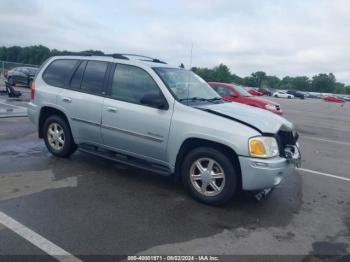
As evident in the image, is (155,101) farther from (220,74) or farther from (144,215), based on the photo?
(220,74)

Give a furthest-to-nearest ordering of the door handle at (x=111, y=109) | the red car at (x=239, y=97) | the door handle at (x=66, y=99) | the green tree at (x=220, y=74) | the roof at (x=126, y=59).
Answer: the green tree at (x=220, y=74) < the red car at (x=239, y=97) < the door handle at (x=66, y=99) < the roof at (x=126, y=59) < the door handle at (x=111, y=109)

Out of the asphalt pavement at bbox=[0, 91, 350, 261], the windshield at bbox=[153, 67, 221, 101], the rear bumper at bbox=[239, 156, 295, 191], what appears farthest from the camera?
the windshield at bbox=[153, 67, 221, 101]

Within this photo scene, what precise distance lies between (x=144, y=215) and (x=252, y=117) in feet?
6.36

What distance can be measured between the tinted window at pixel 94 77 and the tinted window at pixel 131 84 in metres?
0.28

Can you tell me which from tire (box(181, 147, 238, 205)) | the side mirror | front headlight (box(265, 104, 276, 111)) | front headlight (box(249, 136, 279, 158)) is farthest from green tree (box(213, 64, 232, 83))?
front headlight (box(249, 136, 279, 158))

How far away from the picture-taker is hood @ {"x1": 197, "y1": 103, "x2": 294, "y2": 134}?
440cm

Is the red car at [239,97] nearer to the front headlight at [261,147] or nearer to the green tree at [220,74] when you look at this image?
the front headlight at [261,147]

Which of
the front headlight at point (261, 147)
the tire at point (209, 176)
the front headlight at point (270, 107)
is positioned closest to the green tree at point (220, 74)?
the front headlight at point (270, 107)

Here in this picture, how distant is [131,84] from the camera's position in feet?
17.2

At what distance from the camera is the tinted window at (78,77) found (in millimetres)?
5840

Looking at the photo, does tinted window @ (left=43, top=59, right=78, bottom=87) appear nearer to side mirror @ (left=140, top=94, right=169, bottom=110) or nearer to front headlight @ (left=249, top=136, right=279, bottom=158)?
side mirror @ (left=140, top=94, right=169, bottom=110)

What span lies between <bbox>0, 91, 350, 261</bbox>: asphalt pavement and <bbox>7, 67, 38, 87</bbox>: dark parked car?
1917 centimetres

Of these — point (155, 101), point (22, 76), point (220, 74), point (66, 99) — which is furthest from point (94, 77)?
point (220, 74)

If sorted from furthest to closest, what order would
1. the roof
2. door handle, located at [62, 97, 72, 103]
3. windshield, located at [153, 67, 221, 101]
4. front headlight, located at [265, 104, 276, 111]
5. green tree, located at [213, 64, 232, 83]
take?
green tree, located at [213, 64, 232, 83] < front headlight, located at [265, 104, 276, 111] < door handle, located at [62, 97, 72, 103] < the roof < windshield, located at [153, 67, 221, 101]
